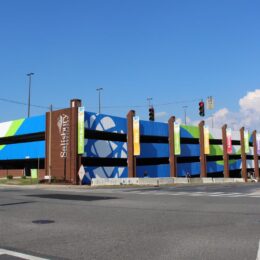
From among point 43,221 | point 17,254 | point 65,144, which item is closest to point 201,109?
point 43,221

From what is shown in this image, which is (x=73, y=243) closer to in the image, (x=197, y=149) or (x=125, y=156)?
(x=125, y=156)

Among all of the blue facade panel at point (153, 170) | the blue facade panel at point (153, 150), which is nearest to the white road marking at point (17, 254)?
the blue facade panel at point (153, 170)

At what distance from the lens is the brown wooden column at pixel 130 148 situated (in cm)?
5938

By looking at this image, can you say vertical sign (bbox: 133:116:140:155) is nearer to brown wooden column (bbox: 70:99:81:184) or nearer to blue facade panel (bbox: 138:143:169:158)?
blue facade panel (bbox: 138:143:169:158)

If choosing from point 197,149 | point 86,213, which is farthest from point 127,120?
point 86,213

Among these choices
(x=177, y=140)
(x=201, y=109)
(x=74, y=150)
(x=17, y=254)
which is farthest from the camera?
(x=177, y=140)

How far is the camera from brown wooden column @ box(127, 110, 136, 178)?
195 ft

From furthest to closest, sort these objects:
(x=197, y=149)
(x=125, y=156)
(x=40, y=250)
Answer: (x=197, y=149)
(x=125, y=156)
(x=40, y=250)

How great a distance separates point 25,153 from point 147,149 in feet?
59.5

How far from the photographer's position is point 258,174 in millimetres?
97812

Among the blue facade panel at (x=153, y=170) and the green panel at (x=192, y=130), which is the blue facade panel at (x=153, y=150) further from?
the green panel at (x=192, y=130)

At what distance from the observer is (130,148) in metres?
59.8

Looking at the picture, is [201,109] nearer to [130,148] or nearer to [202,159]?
[130,148]

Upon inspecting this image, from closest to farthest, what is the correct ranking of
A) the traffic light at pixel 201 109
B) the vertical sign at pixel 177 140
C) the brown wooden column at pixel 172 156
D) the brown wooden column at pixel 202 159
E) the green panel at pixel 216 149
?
the traffic light at pixel 201 109
the brown wooden column at pixel 172 156
the vertical sign at pixel 177 140
the brown wooden column at pixel 202 159
the green panel at pixel 216 149
